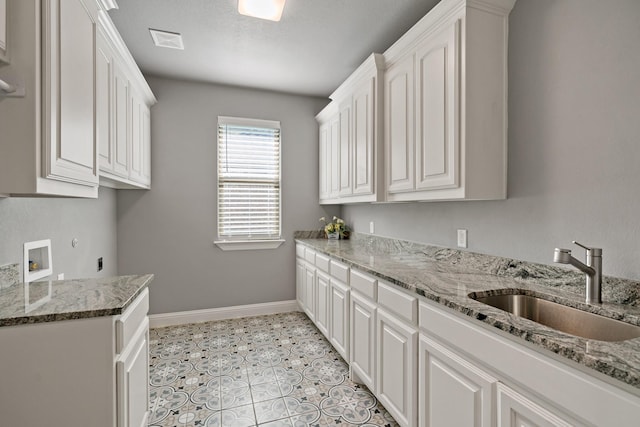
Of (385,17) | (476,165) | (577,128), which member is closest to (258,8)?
(385,17)

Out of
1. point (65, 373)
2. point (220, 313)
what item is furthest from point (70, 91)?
point (220, 313)

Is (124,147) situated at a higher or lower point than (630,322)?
higher

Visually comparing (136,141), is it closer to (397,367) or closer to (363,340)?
(363,340)

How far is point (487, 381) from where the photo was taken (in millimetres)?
1128

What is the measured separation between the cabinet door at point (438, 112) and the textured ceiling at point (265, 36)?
1.57 ft

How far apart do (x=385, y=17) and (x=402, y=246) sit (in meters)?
1.79

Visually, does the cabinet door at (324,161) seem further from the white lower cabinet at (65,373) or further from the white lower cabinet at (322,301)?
the white lower cabinet at (65,373)

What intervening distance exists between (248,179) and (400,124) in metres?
2.09

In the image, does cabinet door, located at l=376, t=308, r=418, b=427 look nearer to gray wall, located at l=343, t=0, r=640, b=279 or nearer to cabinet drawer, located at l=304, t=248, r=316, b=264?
gray wall, located at l=343, t=0, r=640, b=279

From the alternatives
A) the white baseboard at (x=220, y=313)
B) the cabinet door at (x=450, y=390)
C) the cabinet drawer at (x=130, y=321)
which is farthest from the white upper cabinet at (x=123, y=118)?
the cabinet door at (x=450, y=390)

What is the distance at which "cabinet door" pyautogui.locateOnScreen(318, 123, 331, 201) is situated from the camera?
354 cm

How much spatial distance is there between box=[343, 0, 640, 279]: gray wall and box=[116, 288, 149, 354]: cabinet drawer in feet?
6.50

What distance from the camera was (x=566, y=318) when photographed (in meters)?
1.32

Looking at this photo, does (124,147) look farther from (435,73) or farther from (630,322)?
(630,322)
